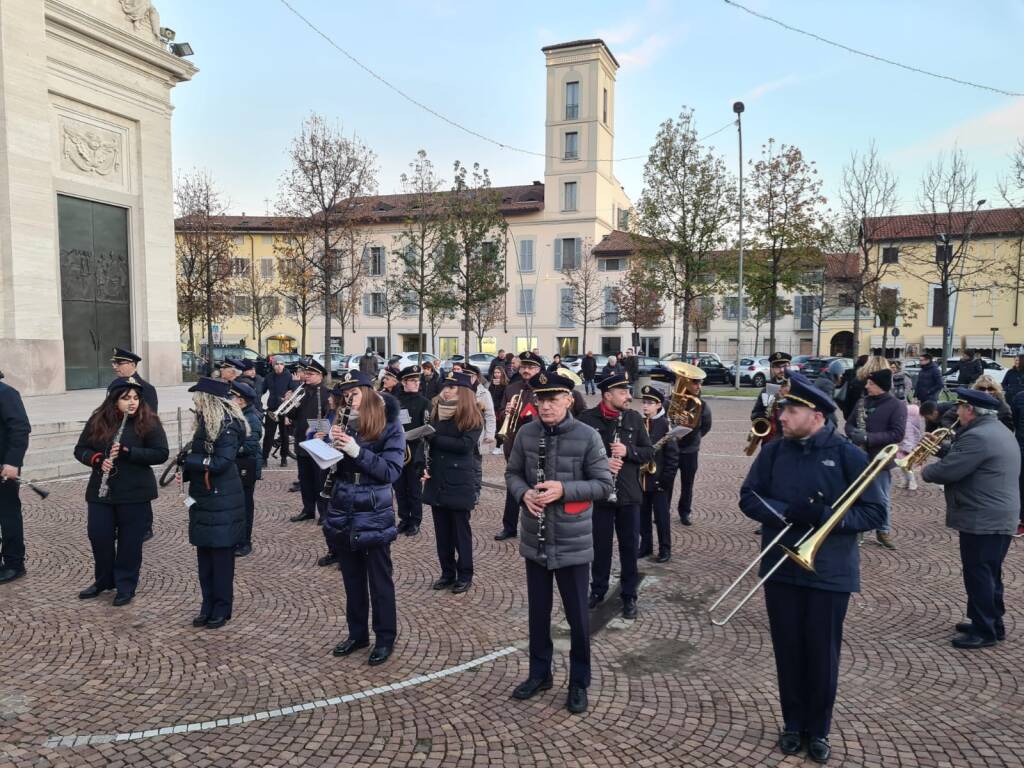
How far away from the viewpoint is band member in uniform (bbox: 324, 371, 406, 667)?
4.75 meters

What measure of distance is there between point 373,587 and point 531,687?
4.35ft

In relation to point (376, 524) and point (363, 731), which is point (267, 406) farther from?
point (363, 731)

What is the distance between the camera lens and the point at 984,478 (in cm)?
508

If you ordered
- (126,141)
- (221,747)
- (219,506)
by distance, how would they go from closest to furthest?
(221,747)
(219,506)
(126,141)

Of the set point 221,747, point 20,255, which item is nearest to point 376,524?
point 221,747

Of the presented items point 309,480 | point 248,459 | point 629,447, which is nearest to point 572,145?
point 309,480

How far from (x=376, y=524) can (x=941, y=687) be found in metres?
3.96

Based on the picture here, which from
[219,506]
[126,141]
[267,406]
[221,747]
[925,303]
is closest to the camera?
[221,747]

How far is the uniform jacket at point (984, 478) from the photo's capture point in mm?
5027

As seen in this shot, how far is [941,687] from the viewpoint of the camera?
4.56 m

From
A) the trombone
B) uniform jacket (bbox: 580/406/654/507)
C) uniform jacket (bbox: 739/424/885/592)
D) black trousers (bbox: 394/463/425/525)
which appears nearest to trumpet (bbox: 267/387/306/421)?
black trousers (bbox: 394/463/425/525)

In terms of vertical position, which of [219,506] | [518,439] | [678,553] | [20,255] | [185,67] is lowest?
[678,553]

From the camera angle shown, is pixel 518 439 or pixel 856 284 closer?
pixel 518 439

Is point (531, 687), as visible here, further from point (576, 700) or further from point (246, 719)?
point (246, 719)
